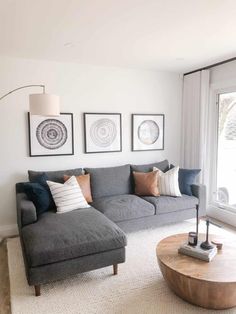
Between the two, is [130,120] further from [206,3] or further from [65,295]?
[65,295]

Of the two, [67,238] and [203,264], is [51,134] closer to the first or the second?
[67,238]

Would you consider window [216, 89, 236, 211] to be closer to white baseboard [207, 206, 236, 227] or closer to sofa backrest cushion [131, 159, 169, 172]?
white baseboard [207, 206, 236, 227]

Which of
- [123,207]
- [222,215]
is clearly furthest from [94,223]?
[222,215]

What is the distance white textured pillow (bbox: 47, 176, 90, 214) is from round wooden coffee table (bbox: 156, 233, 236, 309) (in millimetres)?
1303

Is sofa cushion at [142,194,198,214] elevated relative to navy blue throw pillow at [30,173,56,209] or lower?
lower

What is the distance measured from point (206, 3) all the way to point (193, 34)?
70 cm

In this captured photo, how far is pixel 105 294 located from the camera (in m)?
2.31

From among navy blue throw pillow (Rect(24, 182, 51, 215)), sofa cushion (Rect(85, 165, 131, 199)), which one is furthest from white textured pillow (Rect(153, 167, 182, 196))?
navy blue throw pillow (Rect(24, 182, 51, 215))

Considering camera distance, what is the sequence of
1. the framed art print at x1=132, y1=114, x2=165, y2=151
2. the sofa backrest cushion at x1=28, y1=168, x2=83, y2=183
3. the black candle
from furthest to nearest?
the framed art print at x1=132, y1=114, x2=165, y2=151 < the sofa backrest cushion at x1=28, y1=168, x2=83, y2=183 < the black candle

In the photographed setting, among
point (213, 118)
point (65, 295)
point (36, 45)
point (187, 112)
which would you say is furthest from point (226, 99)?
point (65, 295)

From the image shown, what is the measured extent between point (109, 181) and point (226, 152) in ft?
6.42

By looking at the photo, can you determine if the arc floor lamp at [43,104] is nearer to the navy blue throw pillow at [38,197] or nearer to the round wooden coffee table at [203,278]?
the navy blue throw pillow at [38,197]

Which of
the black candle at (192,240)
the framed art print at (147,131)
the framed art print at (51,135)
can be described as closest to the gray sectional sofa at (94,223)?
the framed art print at (51,135)

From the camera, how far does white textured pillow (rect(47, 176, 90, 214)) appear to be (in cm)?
314
